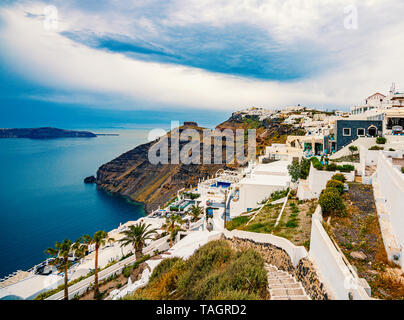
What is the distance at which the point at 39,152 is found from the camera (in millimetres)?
163625

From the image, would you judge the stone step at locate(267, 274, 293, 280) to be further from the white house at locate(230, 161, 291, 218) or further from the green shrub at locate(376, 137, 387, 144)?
the green shrub at locate(376, 137, 387, 144)

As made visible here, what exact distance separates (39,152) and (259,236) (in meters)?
191

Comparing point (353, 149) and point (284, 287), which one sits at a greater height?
point (353, 149)

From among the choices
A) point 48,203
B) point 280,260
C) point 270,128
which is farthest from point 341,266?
point 48,203

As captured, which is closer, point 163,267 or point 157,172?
point 163,267

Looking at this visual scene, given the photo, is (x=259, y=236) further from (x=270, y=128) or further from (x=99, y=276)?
(x=270, y=128)

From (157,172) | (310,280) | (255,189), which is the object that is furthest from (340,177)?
(157,172)

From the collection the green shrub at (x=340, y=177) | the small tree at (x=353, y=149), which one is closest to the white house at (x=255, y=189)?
the small tree at (x=353, y=149)

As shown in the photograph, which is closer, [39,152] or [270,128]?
[270,128]

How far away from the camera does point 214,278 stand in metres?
7.77

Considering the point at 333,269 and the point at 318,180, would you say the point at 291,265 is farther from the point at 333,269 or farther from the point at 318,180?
the point at 318,180

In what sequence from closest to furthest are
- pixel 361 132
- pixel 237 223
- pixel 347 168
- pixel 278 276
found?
pixel 278 276
pixel 347 168
pixel 237 223
pixel 361 132

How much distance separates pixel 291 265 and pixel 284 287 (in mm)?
1367
